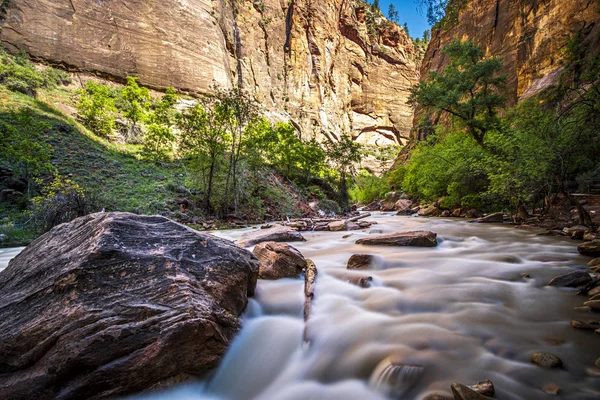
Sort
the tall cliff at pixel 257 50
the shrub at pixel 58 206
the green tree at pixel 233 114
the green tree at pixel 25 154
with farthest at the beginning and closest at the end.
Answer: the tall cliff at pixel 257 50
the green tree at pixel 233 114
the green tree at pixel 25 154
the shrub at pixel 58 206

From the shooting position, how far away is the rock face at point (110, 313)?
1933mm

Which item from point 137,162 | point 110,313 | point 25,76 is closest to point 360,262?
point 110,313

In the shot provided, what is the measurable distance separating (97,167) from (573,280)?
20706 mm

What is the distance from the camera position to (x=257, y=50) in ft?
185

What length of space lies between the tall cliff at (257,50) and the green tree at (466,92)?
35.4 meters

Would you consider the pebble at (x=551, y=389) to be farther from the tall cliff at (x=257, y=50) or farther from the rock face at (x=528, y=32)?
the tall cliff at (x=257, y=50)

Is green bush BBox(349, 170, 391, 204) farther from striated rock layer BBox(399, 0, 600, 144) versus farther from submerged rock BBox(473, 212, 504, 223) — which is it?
submerged rock BBox(473, 212, 504, 223)

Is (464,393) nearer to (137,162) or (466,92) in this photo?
(466,92)

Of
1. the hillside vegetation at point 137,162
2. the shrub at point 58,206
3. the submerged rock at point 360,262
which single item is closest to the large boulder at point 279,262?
the submerged rock at point 360,262

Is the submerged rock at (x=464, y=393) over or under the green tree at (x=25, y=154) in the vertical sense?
under

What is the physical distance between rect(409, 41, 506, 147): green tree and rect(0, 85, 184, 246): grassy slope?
17.2 metres

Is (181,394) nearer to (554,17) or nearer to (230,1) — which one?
(554,17)

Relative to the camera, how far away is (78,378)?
6.26 feet

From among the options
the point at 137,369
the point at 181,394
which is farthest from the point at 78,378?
the point at 181,394
